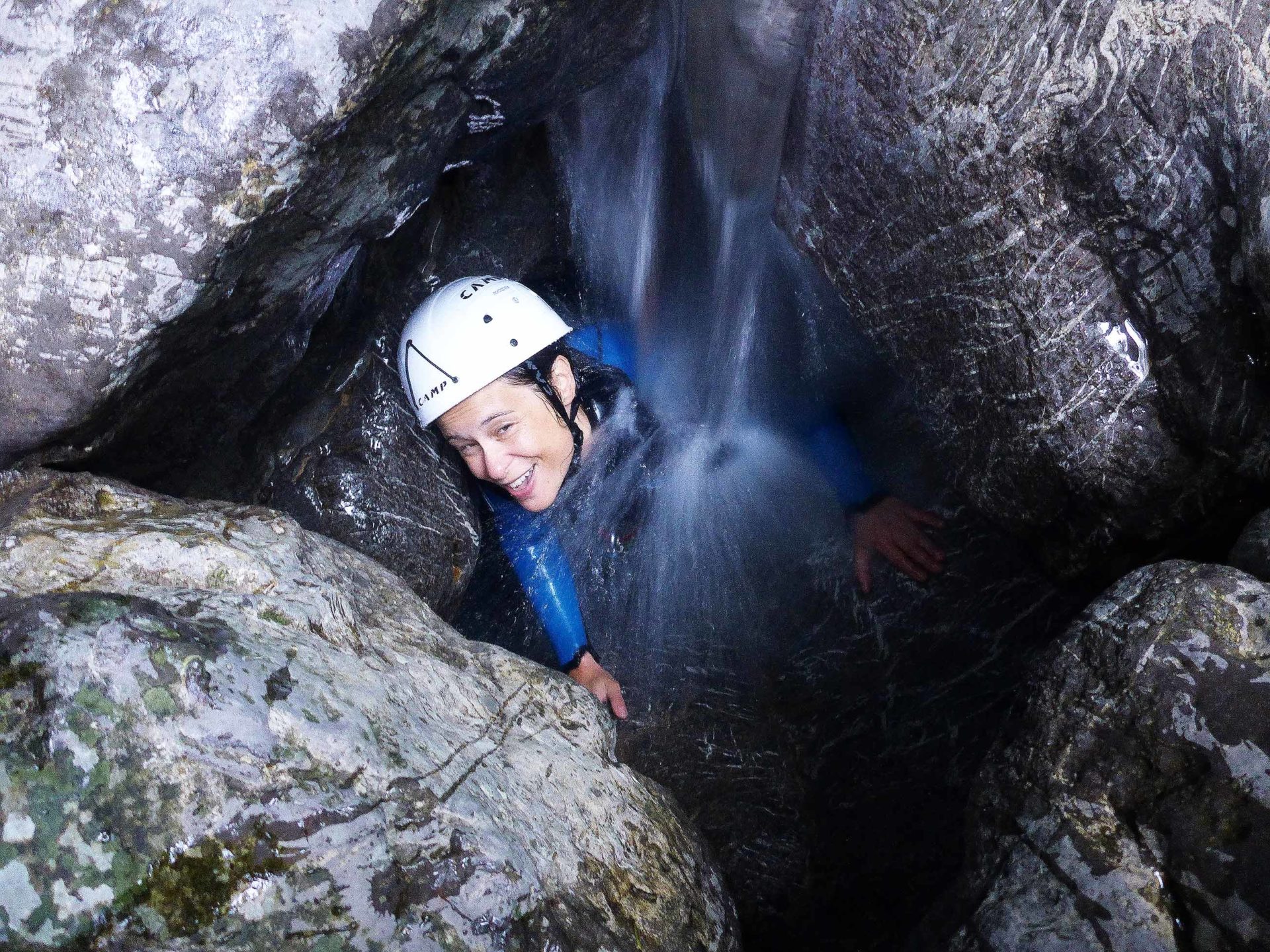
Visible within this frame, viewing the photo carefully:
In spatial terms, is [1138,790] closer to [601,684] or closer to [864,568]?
[864,568]

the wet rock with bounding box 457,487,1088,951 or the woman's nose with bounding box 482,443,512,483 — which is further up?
the woman's nose with bounding box 482,443,512,483

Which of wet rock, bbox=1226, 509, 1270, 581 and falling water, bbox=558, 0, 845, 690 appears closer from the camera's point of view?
wet rock, bbox=1226, 509, 1270, 581

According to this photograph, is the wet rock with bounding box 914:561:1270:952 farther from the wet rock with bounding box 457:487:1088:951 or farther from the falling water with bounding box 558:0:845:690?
the falling water with bounding box 558:0:845:690

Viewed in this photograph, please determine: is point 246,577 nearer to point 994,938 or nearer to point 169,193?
point 169,193

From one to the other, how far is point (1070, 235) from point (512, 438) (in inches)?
75.4

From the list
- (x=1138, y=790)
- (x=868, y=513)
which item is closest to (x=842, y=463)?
(x=868, y=513)

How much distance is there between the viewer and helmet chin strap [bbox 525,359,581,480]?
11.0 ft

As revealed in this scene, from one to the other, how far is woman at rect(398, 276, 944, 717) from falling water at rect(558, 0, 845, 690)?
0.62ft

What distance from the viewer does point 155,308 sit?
1833mm

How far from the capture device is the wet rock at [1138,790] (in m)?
1.44

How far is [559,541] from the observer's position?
3570 mm

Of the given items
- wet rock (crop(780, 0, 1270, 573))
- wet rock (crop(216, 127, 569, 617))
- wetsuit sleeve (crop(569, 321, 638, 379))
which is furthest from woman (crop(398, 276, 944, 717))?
wet rock (crop(780, 0, 1270, 573))

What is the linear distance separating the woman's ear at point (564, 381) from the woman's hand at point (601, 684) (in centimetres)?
98

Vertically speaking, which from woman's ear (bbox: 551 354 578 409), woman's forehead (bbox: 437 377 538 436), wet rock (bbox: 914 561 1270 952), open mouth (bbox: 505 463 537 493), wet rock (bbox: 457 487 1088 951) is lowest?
wet rock (bbox: 457 487 1088 951)
